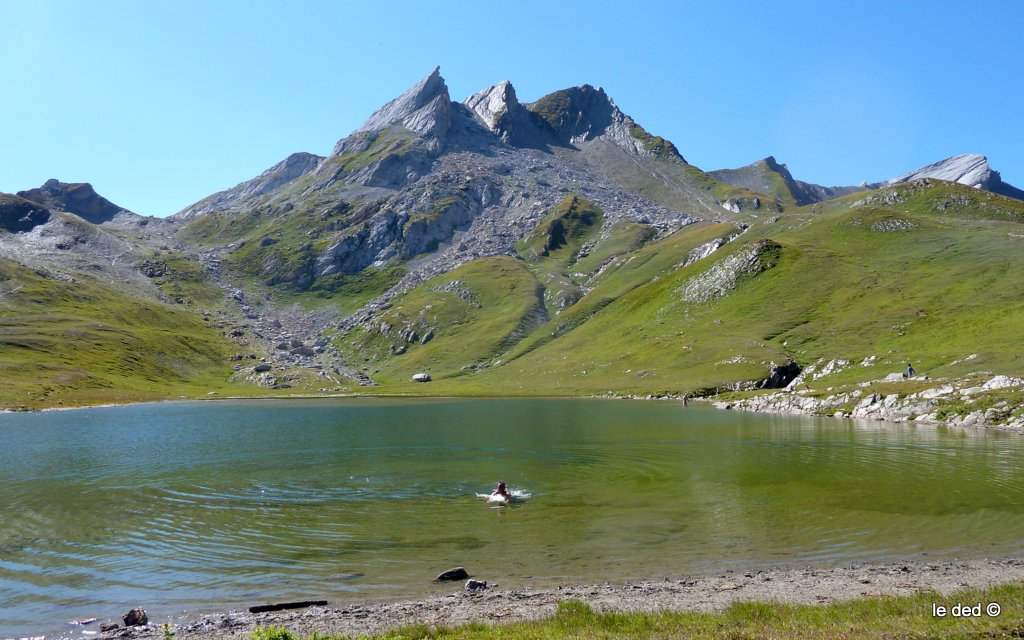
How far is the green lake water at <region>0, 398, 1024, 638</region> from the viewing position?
2611 centimetres

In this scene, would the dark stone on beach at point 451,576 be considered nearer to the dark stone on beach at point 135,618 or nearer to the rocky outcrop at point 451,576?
the rocky outcrop at point 451,576

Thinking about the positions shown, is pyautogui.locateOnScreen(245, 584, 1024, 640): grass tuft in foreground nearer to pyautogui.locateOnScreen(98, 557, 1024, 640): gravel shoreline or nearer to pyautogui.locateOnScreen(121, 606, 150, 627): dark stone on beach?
pyautogui.locateOnScreen(98, 557, 1024, 640): gravel shoreline

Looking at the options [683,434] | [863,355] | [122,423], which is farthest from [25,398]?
[863,355]

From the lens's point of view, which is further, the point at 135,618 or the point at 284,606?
the point at 284,606

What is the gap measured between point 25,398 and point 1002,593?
7640 inches

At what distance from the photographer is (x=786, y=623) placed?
1698cm

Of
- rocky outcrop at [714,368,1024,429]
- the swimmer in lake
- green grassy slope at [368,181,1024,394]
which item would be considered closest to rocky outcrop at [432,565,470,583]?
the swimmer in lake

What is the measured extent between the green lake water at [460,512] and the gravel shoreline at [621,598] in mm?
1757

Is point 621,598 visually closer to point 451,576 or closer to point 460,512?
point 451,576

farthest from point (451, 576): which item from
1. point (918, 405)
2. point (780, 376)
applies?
point (780, 376)

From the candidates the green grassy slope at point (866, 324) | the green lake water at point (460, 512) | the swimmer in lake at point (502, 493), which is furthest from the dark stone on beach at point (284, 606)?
the green grassy slope at point (866, 324)

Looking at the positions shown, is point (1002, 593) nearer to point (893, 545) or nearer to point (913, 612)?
point (913, 612)

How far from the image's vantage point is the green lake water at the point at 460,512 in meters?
26.1

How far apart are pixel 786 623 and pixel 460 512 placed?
24237mm
